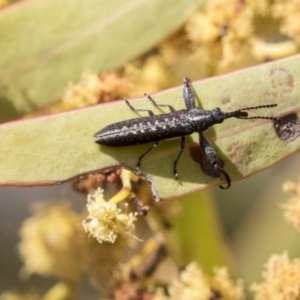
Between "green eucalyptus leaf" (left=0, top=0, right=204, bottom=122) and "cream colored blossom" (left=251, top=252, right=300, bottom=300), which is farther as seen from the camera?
"green eucalyptus leaf" (left=0, top=0, right=204, bottom=122)

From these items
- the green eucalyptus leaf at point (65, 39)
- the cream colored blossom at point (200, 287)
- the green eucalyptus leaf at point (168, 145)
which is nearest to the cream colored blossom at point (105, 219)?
the green eucalyptus leaf at point (168, 145)

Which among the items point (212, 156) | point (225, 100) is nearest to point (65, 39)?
point (225, 100)

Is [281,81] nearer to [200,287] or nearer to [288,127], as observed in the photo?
[288,127]

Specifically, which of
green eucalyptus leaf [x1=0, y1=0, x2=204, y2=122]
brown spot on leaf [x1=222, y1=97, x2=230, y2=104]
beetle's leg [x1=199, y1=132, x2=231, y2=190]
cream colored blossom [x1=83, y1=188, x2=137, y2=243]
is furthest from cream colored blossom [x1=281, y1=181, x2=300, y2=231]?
green eucalyptus leaf [x1=0, y1=0, x2=204, y2=122]

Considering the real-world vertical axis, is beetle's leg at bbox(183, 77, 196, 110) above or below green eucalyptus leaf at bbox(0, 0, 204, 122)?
below

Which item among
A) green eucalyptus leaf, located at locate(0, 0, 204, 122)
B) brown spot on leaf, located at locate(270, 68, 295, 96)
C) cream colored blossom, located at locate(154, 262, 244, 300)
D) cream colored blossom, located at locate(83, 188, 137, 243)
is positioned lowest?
cream colored blossom, located at locate(154, 262, 244, 300)

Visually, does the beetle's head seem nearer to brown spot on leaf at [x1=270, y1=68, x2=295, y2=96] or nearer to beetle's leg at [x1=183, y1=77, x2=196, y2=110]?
beetle's leg at [x1=183, y1=77, x2=196, y2=110]
